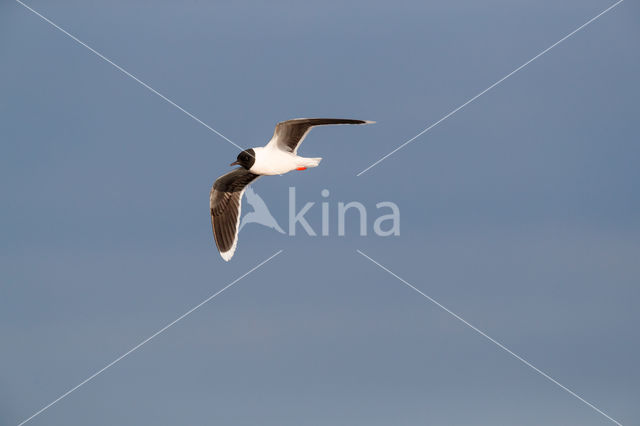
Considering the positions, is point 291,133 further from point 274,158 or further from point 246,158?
point 246,158

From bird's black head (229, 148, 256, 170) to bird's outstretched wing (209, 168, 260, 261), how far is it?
1605 mm

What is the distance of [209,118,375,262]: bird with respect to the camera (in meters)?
10.6

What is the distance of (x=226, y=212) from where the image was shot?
12617mm

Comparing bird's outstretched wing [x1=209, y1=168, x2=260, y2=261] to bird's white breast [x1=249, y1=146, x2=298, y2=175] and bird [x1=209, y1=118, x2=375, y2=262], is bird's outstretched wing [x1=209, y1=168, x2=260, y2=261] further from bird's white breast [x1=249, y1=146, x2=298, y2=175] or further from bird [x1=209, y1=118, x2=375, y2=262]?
bird's white breast [x1=249, y1=146, x2=298, y2=175]

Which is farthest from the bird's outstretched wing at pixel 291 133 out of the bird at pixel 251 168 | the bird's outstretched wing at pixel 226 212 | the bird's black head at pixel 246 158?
the bird's outstretched wing at pixel 226 212

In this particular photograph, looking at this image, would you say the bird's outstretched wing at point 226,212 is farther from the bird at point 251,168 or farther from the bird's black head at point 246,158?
the bird's black head at point 246,158

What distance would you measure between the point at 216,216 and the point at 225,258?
0.71 m

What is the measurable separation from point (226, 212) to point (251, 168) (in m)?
1.96

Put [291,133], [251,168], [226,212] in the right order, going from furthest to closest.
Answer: [226,212]
[251,168]
[291,133]

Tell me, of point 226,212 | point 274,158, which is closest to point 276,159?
point 274,158

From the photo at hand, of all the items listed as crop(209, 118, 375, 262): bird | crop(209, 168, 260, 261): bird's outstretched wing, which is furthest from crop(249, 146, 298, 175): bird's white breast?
crop(209, 168, 260, 261): bird's outstretched wing

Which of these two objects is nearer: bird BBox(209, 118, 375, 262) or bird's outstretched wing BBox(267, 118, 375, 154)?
bird's outstretched wing BBox(267, 118, 375, 154)

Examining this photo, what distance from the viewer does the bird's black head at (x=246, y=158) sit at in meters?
10.7

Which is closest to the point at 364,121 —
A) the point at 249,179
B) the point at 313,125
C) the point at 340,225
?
the point at 313,125
